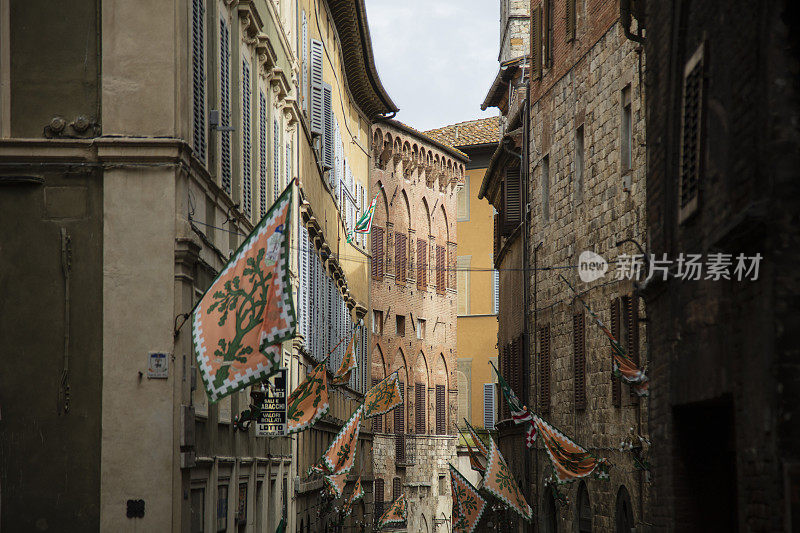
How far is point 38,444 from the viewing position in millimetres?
13305

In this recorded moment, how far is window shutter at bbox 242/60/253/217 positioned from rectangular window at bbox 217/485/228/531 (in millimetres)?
4456

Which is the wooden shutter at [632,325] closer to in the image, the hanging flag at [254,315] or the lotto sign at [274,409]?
the lotto sign at [274,409]

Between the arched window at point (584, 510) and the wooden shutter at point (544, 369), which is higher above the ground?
the wooden shutter at point (544, 369)

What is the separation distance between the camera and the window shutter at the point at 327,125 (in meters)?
34.1

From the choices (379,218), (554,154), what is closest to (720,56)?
(554,154)

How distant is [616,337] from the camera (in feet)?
67.9

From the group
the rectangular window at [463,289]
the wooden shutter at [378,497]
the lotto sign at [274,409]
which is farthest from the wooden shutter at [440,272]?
the lotto sign at [274,409]

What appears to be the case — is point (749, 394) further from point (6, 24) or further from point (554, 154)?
point (554, 154)

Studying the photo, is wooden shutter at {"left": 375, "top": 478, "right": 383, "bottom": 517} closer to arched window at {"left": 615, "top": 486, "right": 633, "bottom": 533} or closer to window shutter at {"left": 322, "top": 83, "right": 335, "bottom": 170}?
window shutter at {"left": 322, "top": 83, "right": 335, "bottom": 170}

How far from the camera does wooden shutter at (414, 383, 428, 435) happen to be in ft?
188

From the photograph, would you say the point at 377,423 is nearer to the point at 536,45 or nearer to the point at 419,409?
the point at 419,409

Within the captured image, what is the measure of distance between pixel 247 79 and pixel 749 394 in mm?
13175

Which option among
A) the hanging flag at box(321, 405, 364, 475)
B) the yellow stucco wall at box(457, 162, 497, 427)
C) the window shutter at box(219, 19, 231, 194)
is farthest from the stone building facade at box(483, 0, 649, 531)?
the yellow stucco wall at box(457, 162, 497, 427)

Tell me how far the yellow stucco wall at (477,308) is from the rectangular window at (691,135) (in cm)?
4993
